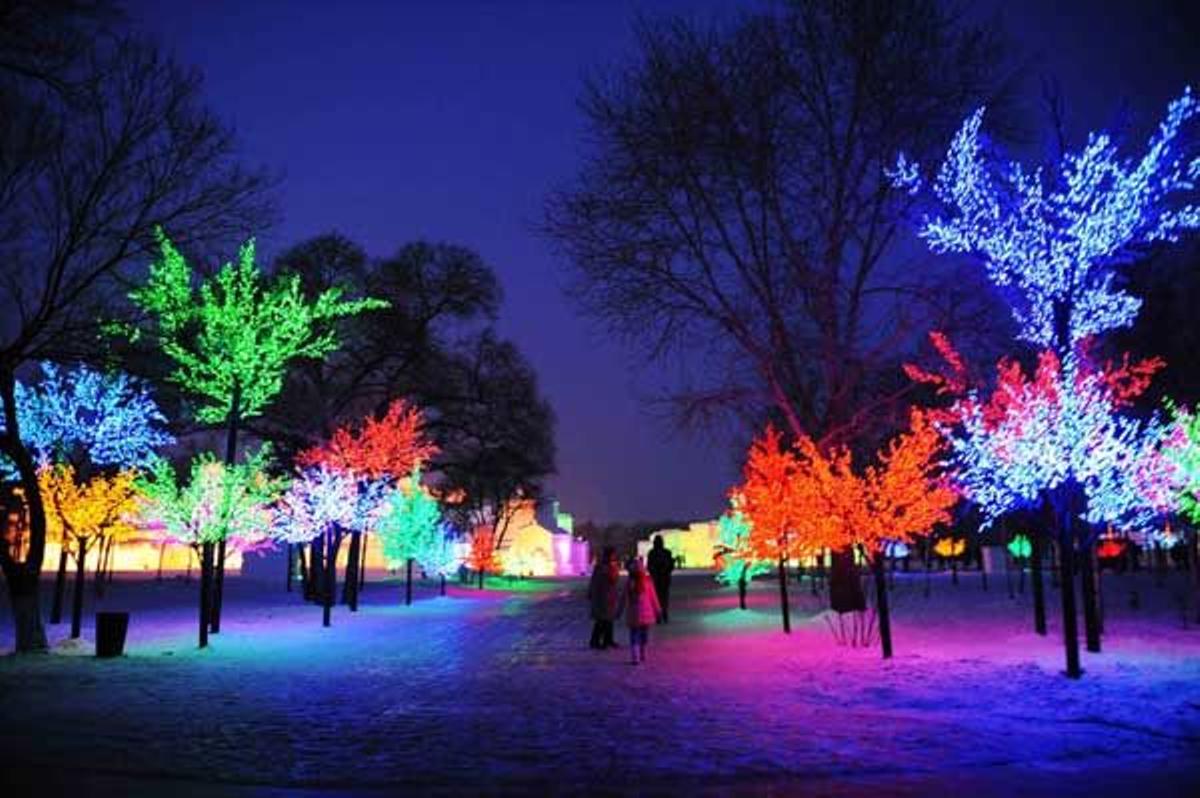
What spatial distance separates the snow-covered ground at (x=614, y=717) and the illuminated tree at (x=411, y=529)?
68.2 feet

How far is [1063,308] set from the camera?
13.8 metres

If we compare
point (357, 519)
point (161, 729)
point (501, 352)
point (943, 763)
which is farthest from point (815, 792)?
point (501, 352)

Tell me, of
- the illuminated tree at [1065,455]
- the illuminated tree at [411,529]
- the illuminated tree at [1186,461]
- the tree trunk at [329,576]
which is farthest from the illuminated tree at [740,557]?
the illuminated tree at [411,529]

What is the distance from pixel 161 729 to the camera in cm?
956

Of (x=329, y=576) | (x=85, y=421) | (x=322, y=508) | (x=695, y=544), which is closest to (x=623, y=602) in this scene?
(x=329, y=576)

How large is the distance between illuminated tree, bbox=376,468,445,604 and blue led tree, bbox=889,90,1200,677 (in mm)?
28828

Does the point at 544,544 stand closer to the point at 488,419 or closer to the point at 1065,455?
the point at 488,419

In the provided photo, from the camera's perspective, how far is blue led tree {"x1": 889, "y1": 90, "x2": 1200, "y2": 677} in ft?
41.5

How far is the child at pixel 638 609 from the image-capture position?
52.5 ft

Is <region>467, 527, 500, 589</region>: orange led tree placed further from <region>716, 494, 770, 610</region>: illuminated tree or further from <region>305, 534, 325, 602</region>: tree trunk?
<region>716, 494, 770, 610</region>: illuminated tree

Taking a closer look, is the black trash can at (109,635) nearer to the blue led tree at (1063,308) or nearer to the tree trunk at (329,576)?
the tree trunk at (329,576)

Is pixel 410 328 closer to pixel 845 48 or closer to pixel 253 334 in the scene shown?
pixel 253 334

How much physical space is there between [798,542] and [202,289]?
12.9 metres

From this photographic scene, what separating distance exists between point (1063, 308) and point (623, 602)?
949cm
